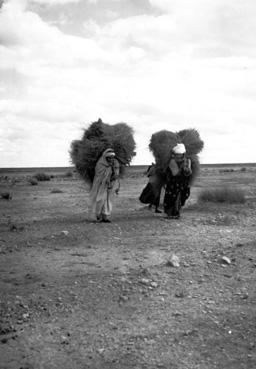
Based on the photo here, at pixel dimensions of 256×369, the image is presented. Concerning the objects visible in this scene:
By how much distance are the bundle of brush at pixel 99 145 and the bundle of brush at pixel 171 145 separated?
2.54 feet

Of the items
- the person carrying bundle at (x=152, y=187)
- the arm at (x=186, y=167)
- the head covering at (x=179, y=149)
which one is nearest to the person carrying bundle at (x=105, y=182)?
the head covering at (x=179, y=149)

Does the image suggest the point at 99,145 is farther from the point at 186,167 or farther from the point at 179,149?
the point at 186,167

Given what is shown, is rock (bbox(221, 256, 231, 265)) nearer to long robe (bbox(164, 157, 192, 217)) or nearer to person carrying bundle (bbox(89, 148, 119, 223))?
long robe (bbox(164, 157, 192, 217))

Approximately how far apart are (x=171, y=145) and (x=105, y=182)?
203 centimetres

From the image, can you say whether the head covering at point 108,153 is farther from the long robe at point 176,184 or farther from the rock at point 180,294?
the rock at point 180,294

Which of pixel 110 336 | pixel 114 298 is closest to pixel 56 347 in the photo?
pixel 110 336

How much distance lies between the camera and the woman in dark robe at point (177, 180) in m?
11.9

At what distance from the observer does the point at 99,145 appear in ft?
38.8

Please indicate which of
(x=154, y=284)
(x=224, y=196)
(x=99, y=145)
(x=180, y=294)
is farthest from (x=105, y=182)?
(x=224, y=196)

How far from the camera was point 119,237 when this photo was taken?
31.7 ft

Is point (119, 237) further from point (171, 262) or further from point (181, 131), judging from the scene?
point (181, 131)

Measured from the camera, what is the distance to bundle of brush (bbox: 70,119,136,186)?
11.9m

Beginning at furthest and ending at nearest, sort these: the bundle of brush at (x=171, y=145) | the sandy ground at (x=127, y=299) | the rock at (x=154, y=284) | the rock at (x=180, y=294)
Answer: the bundle of brush at (x=171, y=145) → the rock at (x=154, y=284) → the rock at (x=180, y=294) → the sandy ground at (x=127, y=299)

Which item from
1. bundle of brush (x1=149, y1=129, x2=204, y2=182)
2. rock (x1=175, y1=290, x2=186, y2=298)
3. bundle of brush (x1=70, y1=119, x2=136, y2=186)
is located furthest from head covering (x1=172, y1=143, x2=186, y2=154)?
rock (x1=175, y1=290, x2=186, y2=298)
